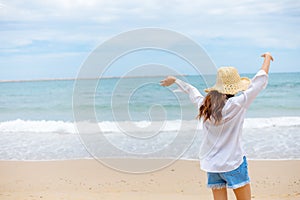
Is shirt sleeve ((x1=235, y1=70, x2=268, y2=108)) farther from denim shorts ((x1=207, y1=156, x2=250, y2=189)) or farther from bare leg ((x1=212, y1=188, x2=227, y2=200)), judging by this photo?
bare leg ((x1=212, y1=188, x2=227, y2=200))

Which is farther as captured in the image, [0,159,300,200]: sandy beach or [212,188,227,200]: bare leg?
[0,159,300,200]: sandy beach

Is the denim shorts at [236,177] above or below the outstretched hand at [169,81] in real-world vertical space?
below

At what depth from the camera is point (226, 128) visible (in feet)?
8.09

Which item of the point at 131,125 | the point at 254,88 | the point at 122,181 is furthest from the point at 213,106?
the point at 131,125

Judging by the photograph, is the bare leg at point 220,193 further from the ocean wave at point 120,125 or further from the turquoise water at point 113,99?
the ocean wave at point 120,125

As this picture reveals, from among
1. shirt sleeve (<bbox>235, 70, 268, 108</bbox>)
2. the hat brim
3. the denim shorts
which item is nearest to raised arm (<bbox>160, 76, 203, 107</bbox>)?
the hat brim

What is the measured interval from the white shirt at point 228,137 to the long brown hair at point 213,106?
A: 0.10 feet

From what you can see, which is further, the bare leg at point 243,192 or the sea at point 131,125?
the sea at point 131,125

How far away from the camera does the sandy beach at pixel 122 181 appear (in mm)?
4625

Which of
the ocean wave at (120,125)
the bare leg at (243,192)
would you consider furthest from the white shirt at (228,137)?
the ocean wave at (120,125)

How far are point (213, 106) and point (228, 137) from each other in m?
0.20

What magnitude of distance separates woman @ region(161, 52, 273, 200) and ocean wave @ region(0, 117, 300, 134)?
4.15 metres

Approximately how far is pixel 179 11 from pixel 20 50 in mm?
8424

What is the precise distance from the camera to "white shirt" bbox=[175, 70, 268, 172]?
2.42 meters
